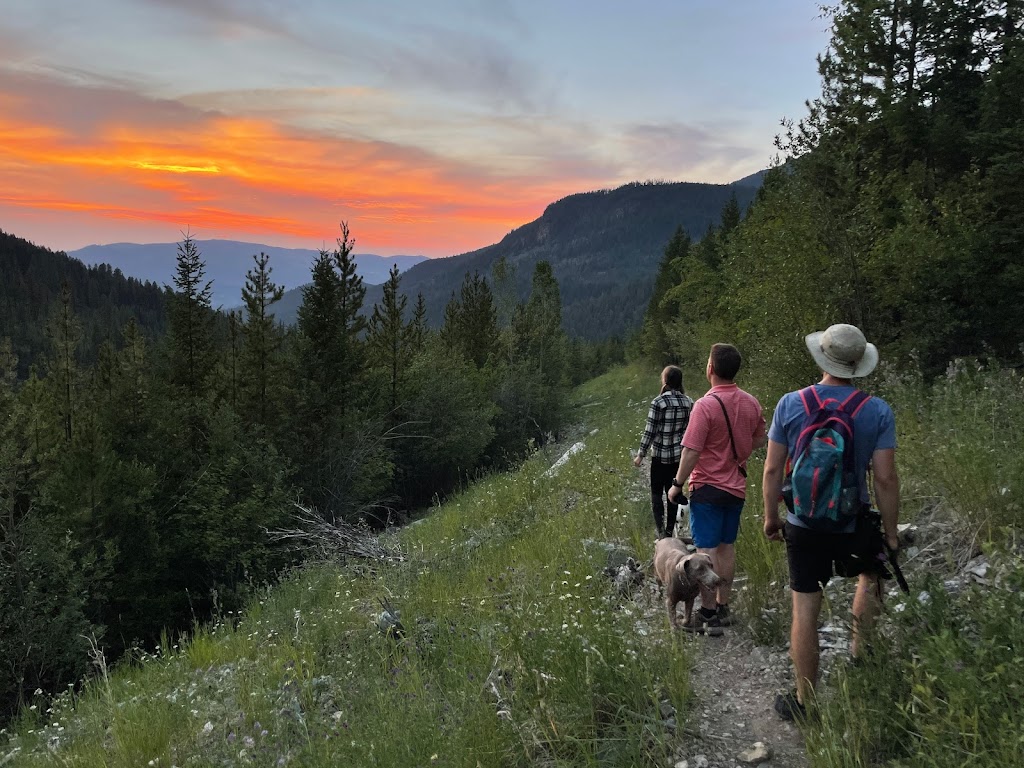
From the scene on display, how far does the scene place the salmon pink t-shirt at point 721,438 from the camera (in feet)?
14.8

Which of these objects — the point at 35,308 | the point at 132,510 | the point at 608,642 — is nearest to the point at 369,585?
the point at 608,642

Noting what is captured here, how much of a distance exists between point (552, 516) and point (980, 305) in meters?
9.47

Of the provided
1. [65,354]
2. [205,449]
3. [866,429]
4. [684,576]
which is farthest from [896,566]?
[65,354]

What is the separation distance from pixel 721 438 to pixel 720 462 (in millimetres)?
187

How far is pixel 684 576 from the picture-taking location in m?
4.09

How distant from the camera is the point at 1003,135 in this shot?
11680 millimetres

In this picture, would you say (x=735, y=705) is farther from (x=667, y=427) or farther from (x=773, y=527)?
(x=667, y=427)

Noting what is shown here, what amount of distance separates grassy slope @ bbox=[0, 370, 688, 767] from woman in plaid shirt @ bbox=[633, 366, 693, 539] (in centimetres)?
40

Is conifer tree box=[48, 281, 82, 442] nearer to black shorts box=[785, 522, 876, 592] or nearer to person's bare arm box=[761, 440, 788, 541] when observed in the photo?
person's bare arm box=[761, 440, 788, 541]

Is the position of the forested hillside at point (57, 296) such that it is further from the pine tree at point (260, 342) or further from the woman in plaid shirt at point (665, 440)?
the woman in plaid shirt at point (665, 440)

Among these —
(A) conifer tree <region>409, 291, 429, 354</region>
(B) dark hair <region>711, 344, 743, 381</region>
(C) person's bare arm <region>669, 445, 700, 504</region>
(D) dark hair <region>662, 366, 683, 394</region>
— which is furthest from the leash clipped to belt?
(A) conifer tree <region>409, 291, 429, 354</region>

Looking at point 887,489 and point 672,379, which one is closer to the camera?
point 887,489

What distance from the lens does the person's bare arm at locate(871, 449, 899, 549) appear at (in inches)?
119

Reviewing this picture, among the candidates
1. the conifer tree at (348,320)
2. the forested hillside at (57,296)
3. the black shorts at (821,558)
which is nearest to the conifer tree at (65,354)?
the conifer tree at (348,320)
